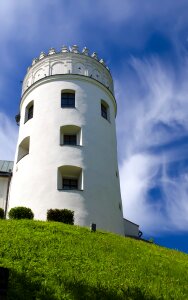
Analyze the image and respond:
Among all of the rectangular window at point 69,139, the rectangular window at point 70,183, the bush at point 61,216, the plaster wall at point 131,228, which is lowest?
the bush at point 61,216

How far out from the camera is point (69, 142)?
93.8 ft

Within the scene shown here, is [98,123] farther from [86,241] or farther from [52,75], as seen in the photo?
[86,241]

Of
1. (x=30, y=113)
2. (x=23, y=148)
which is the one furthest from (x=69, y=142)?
(x=30, y=113)

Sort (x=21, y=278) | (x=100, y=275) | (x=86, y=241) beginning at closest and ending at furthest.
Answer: (x=21, y=278), (x=100, y=275), (x=86, y=241)

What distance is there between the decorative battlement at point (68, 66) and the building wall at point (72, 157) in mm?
1134

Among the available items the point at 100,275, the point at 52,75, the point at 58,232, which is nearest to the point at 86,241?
the point at 58,232

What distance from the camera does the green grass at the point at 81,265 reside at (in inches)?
482

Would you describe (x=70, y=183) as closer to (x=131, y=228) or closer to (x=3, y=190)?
(x=3, y=190)

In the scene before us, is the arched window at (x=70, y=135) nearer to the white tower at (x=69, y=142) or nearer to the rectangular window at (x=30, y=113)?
the white tower at (x=69, y=142)

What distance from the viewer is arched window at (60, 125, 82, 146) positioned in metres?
28.3

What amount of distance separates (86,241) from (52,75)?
16.2 meters

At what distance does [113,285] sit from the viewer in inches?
514

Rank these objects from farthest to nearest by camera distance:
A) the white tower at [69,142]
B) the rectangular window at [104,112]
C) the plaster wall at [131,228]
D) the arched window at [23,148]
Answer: the rectangular window at [104,112] → the plaster wall at [131,228] → the arched window at [23,148] → the white tower at [69,142]

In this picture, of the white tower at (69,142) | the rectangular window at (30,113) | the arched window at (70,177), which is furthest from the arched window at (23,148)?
the arched window at (70,177)
